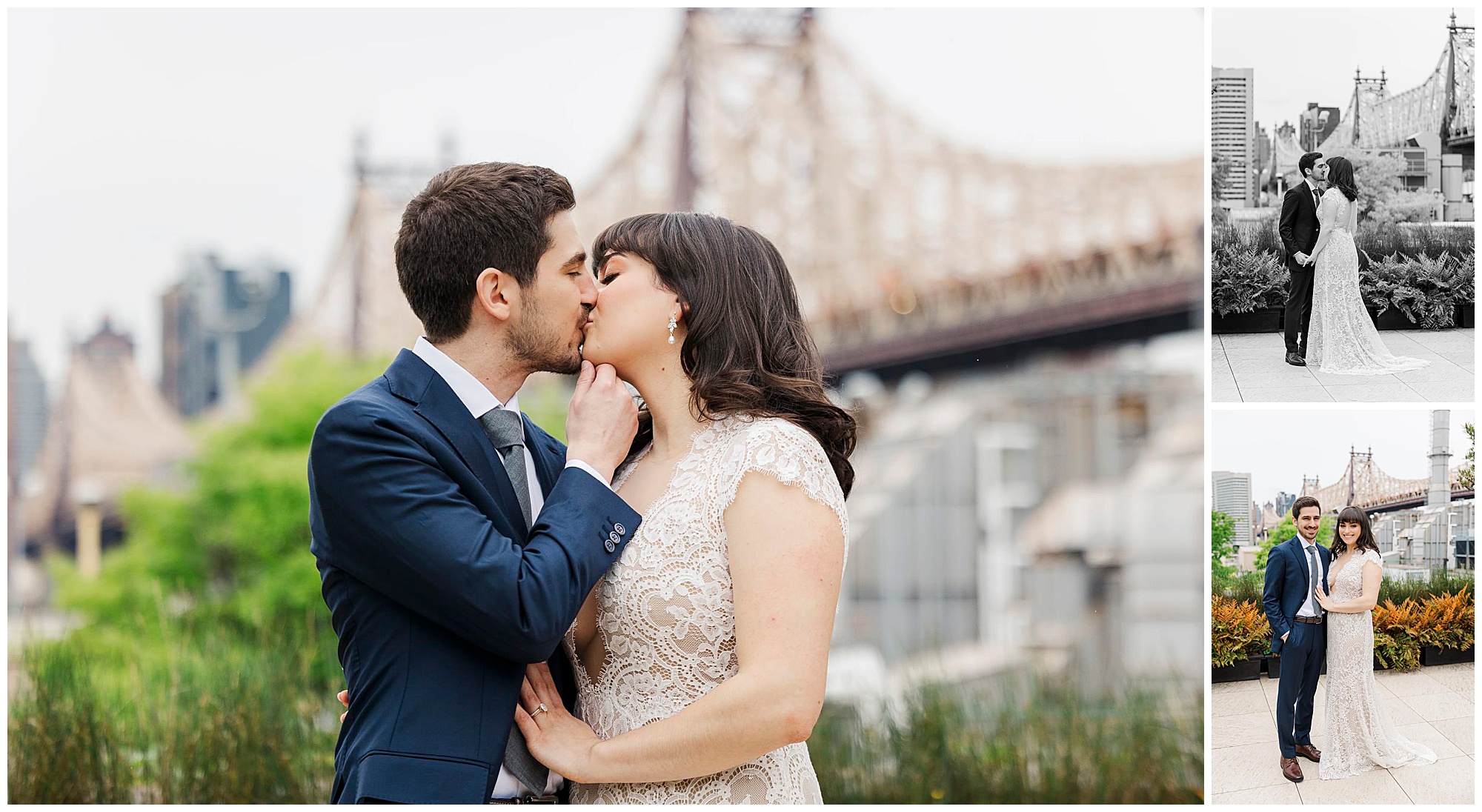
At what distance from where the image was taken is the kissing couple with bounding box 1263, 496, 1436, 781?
9.11 feet

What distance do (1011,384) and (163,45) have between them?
5.49m

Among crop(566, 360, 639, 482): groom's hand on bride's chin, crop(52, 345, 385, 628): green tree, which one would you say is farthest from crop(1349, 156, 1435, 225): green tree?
crop(52, 345, 385, 628): green tree

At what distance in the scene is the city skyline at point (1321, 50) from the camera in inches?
113

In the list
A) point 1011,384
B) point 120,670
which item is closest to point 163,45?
point 120,670

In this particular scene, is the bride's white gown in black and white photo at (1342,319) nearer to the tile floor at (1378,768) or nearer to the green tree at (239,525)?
the tile floor at (1378,768)

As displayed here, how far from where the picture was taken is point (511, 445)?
1.33 metres

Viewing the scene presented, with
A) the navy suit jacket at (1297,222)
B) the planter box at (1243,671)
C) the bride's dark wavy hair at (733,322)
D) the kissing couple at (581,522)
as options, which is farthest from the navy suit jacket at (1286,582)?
the bride's dark wavy hair at (733,322)

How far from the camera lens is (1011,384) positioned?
19.8 ft

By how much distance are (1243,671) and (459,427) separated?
2.52 m

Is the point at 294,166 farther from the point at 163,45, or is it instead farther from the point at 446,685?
the point at 446,685

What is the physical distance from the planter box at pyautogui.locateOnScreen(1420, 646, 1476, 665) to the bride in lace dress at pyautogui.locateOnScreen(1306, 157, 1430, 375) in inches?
31.0

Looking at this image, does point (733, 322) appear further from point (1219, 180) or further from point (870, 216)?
point (870, 216)

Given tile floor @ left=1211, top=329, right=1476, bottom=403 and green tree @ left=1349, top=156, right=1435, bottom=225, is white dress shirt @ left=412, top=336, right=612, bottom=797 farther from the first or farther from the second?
green tree @ left=1349, top=156, right=1435, bottom=225

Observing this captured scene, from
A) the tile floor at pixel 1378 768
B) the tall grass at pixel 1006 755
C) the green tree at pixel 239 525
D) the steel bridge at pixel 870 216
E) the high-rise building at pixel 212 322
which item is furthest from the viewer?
the high-rise building at pixel 212 322
